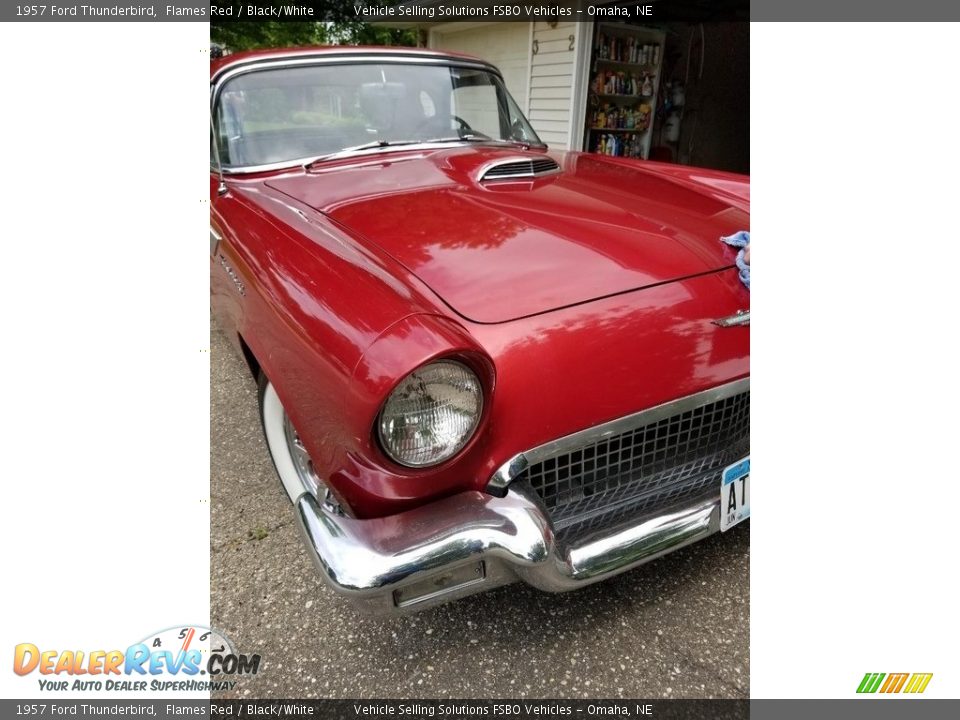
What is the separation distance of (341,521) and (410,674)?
0.52 metres

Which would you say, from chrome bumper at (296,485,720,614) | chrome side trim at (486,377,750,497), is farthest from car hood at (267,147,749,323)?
chrome bumper at (296,485,720,614)

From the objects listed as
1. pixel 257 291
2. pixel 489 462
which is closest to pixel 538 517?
pixel 489 462

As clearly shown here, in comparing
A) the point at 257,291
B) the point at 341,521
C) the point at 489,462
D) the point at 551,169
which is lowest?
the point at 341,521

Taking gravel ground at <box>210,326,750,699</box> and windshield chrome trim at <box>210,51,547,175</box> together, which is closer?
gravel ground at <box>210,326,750,699</box>

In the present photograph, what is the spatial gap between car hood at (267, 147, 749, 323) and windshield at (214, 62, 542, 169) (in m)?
0.18

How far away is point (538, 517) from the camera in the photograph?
1.26 metres

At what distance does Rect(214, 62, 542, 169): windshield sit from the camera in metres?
2.33

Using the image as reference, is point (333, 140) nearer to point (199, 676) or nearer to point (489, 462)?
point (489, 462)

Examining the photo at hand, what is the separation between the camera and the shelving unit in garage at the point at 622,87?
255 inches

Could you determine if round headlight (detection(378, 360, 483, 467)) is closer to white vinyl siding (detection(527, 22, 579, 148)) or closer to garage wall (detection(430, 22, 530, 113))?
white vinyl siding (detection(527, 22, 579, 148))

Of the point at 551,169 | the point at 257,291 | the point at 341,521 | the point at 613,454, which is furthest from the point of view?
the point at 551,169
